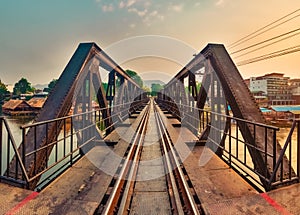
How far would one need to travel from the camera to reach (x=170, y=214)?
2.87 metres

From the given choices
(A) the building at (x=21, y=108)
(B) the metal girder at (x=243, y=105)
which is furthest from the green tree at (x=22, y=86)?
(B) the metal girder at (x=243, y=105)

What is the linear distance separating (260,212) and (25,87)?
103 m

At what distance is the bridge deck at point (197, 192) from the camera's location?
2.52m

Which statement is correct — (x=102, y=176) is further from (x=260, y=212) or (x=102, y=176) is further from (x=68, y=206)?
(x=260, y=212)

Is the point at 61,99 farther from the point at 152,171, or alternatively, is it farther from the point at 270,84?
the point at 270,84

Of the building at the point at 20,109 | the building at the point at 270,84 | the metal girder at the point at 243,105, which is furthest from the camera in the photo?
the building at the point at 270,84

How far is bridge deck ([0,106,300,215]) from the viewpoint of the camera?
2.52 m

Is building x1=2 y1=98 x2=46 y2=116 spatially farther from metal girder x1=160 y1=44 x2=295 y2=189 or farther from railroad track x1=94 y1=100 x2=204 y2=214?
railroad track x1=94 y1=100 x2=204 y2=214

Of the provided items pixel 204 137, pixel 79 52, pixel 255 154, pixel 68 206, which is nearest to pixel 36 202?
pixel 68 206

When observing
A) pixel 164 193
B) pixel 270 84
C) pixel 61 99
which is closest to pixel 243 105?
pixel 164 193

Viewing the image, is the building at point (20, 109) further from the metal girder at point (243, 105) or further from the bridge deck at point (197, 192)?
the metal girder at point (243, 105)

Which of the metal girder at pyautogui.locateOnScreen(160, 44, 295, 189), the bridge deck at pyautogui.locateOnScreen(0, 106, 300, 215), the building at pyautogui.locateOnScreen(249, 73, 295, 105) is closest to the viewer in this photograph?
the bridge deck at pyautogui.locateOnScreen(0, 106, 300, 215)

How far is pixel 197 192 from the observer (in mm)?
3188

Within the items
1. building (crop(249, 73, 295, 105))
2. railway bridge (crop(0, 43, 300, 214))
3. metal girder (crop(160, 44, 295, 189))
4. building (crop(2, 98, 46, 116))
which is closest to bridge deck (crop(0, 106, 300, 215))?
railway bridge (crop(0, 43, 300, 214))
